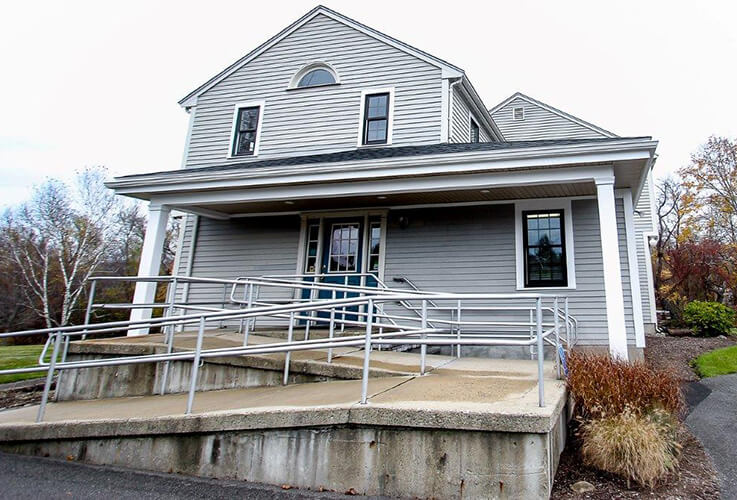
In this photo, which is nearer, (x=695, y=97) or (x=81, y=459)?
(x=81, y=459)

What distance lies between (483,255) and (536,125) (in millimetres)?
8397

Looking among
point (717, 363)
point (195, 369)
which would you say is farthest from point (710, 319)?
point (195, 369)

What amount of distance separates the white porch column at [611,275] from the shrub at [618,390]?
161cm

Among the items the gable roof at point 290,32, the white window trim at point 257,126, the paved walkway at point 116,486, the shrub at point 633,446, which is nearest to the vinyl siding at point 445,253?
the white window trim at point 257,126

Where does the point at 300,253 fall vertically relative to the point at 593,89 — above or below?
below

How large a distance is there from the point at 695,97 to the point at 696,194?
2182 cm

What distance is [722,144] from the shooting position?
25.7 metres

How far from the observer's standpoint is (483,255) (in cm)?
871

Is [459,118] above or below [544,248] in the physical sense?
above

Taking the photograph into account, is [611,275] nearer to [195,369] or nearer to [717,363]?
[717,363]

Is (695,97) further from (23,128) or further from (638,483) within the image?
(23,128)

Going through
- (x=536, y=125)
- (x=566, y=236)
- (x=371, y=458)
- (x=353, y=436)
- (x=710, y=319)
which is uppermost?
(x=536, y=125)

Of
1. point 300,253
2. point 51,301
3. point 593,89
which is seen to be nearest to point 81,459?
point 300,253

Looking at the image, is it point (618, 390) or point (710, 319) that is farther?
point (710, 319)
